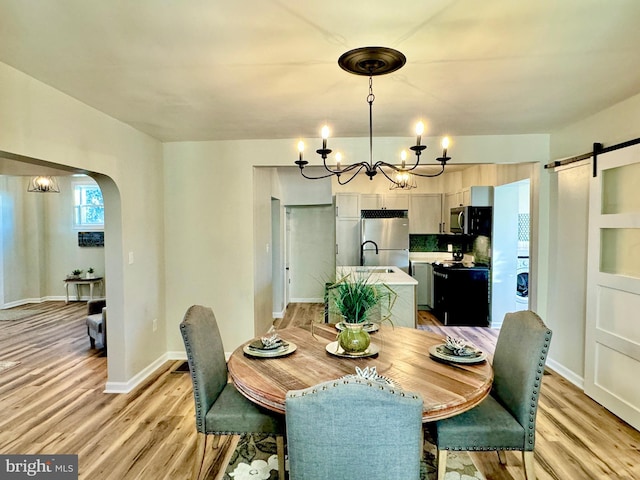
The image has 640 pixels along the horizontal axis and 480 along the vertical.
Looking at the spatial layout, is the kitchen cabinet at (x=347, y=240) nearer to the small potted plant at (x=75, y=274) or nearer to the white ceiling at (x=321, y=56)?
the white ceiling at (x=321, y=56)

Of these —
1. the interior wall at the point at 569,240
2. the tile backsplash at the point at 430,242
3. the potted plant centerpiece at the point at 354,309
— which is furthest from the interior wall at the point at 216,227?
the tile backsplash at the point at 430,242

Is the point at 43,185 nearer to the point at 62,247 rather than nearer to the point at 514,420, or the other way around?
the point at 62,247

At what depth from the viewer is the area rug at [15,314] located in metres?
6.20

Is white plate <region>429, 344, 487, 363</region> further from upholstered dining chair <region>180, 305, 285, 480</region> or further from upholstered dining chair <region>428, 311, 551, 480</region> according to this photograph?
upholstered dining chair <region>180, 305, 285, 480</region>

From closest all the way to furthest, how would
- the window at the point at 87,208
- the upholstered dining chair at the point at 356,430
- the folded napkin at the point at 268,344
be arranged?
1. the upholstered dining chair at the point at 356,430
2. the folded napkin at the point at 268,344
3. the window at the point at 87,208

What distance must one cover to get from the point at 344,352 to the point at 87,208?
24.7 feet

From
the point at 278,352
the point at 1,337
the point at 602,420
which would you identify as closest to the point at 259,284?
the point at 278,352

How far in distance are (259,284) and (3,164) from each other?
3.79m

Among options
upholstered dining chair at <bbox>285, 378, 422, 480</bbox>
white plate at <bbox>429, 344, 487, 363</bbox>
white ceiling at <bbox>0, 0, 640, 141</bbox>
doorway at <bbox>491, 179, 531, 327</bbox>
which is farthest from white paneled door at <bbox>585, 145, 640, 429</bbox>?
upholstered dining chair at <bbox>285, 378, 422, 480</bbox>

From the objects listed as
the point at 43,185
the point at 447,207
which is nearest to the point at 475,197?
the point at 447,207

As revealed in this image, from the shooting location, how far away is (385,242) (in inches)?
261

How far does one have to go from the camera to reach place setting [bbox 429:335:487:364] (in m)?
2.04

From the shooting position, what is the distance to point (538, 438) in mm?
2633

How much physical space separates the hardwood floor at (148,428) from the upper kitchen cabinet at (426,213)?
361 cm
